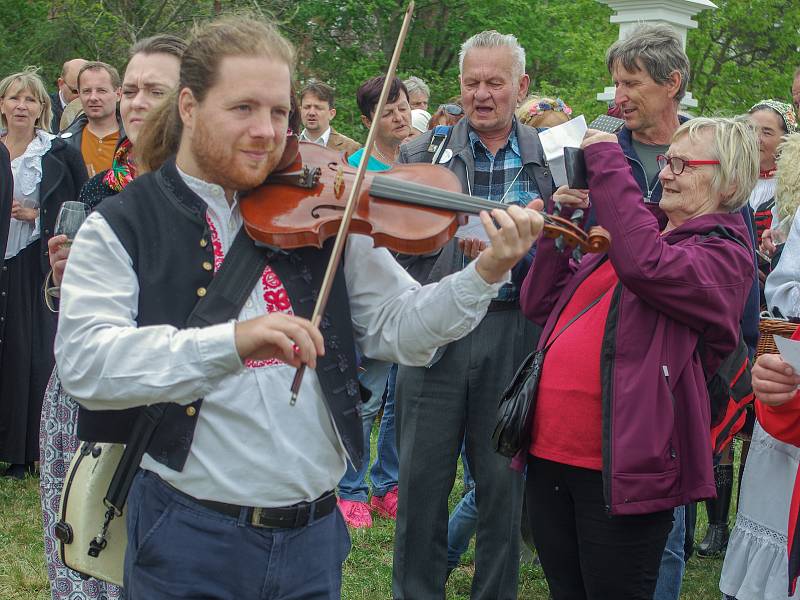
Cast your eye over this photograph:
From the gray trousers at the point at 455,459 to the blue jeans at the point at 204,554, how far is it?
1.89 m

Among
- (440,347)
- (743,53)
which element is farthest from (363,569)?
(743,53)

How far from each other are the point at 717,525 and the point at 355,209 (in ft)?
13.0

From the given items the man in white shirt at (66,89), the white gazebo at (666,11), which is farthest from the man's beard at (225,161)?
the man in white shirt at (66,89)

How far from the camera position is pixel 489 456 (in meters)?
4.22

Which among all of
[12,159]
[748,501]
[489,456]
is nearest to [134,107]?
[489,456]

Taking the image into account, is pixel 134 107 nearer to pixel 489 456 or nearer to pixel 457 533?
pixel 489 456

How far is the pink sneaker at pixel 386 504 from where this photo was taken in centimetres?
595

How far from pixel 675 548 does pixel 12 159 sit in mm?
4883

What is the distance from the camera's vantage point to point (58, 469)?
11.9ft

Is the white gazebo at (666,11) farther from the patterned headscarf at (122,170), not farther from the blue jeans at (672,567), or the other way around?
the patterned headscarf at (122,170)

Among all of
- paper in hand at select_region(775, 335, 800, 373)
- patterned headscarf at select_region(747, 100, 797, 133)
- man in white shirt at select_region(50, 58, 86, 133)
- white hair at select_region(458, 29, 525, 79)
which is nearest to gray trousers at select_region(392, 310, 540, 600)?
white hair at select_region(458, 29, 525, 79)

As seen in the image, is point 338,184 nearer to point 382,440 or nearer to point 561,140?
point 561,140

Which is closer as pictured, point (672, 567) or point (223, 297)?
point (223, 297)

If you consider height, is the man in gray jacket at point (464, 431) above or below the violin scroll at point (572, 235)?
below
